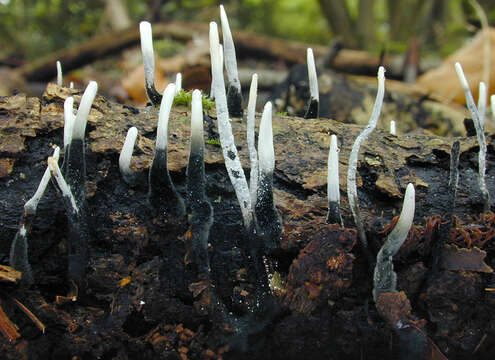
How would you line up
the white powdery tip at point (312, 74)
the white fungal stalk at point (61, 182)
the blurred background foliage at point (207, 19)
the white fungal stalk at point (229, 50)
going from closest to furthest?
the white fungal stalk at point (61, 182) < the white fungal stalk at point (229, 50) < the white powdery tip at point (312, 74) < the blurred background foliage at point (207, 19)

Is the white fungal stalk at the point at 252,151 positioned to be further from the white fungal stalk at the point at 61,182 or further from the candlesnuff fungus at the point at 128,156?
the white fungal stalk at the point at 61,182

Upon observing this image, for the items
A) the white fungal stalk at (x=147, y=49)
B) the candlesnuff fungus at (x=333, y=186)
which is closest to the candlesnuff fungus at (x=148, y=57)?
the white fungal stalk at (x=147, y=49)

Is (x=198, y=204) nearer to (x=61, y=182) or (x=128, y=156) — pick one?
(x=128, y=156)

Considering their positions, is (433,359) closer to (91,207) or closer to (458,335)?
(458,335)

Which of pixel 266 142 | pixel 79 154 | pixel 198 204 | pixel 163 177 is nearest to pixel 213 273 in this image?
pixel 198 204

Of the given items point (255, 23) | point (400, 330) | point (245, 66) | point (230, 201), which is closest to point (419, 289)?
point (400, 330)
